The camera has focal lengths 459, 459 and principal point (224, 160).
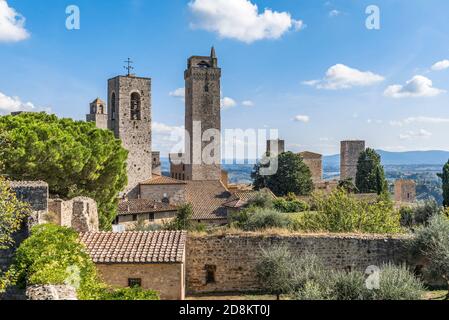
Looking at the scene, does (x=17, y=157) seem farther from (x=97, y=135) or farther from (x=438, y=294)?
(x=438, y=294)

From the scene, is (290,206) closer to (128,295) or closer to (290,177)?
(290,177)

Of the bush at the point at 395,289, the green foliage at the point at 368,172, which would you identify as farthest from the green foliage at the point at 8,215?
the green foliage at the point at 368,172

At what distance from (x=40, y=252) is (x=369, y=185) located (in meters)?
49.8

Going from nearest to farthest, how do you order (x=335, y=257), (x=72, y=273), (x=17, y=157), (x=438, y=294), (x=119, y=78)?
(x=72, y=273)
(x=438, y=294)
(x=335, y=257)
(x=17, y=157)
(x=119, y=78)

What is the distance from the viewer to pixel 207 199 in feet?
136

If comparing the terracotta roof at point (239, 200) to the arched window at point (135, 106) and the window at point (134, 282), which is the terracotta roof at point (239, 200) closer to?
the arched window at point (135, 106)

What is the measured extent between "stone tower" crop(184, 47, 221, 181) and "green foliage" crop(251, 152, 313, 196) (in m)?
8.67

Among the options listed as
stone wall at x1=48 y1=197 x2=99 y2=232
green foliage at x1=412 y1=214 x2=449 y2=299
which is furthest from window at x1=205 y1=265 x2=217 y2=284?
green foliage at x1=412 y1=214 x2=449 y2=299

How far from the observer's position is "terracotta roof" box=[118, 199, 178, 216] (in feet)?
113

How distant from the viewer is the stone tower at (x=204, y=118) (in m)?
58.3

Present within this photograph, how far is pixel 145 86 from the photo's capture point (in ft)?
147

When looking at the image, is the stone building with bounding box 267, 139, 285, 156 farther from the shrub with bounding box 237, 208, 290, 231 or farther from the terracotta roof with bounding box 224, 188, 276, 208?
the shrub with bounding box 237, 208, 290, 231

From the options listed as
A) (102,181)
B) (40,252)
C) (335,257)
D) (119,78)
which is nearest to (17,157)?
(102,181)

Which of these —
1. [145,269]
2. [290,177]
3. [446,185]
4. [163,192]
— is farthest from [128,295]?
[290,177]
